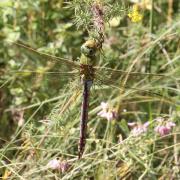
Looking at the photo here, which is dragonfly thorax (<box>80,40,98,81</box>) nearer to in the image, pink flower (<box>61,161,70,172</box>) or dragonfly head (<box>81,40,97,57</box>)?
dragonfly head (<box>81,40,97,57</box>)

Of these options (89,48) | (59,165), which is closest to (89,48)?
(89,48)

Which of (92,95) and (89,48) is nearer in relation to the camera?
(89,48)

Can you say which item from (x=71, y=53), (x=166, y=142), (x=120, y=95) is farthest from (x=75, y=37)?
(x=166, y=142)

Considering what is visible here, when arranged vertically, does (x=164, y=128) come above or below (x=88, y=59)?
Result: below

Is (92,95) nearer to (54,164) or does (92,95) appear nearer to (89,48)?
(54,164)

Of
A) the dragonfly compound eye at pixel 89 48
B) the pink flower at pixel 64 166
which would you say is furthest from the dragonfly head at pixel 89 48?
the pink flower at pixel 64 166

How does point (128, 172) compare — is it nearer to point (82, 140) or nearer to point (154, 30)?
point (82, 140)

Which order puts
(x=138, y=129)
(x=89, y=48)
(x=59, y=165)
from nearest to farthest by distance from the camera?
1. (x=89, y=48)
2. (x=59, y=165)
3. (x=138, y=129)

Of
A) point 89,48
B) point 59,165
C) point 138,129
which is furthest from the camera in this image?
point 138,129
